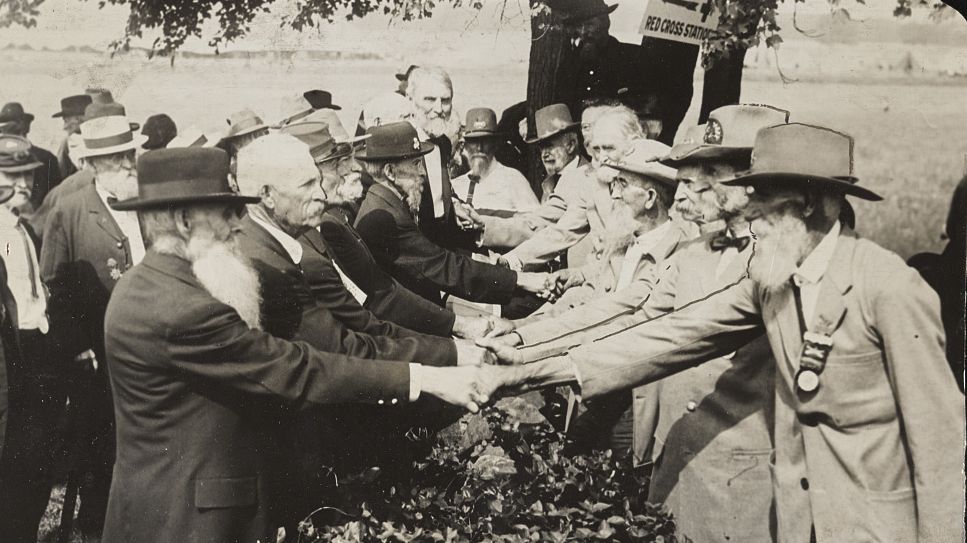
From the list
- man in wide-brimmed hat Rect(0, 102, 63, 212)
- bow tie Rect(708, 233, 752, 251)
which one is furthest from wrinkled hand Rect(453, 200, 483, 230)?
bow tie Rect(708, 233, 752, 251)

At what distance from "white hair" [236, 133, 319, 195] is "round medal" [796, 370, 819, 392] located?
2.88 meters

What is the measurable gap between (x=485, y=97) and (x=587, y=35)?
2.11 metres

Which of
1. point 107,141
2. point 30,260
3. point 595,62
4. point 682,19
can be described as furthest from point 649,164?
point 595,62

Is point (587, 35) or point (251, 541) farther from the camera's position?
point (587, 35)

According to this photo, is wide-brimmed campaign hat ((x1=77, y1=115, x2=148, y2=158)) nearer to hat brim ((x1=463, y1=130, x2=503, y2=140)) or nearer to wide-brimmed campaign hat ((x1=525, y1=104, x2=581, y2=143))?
wide-brimmed campaign hat ((x1=525, y1=104, x2=581, y2=143))

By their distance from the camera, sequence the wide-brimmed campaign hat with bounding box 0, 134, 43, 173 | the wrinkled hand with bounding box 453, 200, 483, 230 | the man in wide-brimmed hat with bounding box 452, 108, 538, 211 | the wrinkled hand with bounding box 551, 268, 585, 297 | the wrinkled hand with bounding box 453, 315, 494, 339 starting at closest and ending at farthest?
1. the wide-brimmed campaign hat with bounding box 0, 134, 43, 173
2. the wrinkled hand with bounding box 453, 315, 494, 339
3. the wrinkled hand with bounding box 551, 268, 585, 297
4. the wrinkled hand with bounding box 453, 200, 483, 230
5. the man in wide-brimmed hat with bounding box 452, 108, 538, 211

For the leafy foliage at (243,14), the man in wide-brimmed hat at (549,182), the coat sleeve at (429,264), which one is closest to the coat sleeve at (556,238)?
the man in wide-brimmed hat at (549,182)

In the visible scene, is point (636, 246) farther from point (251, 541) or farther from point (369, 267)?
point (251, 541)

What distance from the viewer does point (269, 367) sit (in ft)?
13.6

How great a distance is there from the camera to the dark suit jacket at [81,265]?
638cm

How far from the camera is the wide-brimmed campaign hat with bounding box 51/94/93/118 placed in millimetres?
8445

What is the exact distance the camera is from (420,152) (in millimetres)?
7199

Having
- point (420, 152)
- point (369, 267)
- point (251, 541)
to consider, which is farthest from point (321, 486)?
point (420, 152)

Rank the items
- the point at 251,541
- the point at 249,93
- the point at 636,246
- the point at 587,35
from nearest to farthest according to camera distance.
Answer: the point at 251,541 < the point at 636,246 < the point at 249,93 < the point at 587,35
